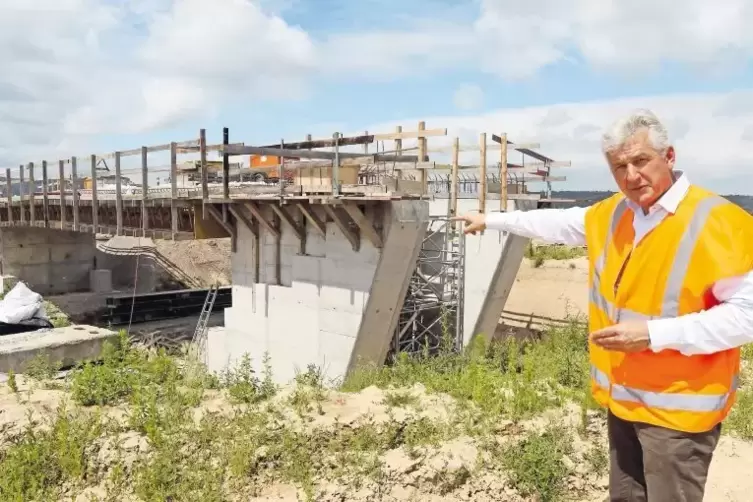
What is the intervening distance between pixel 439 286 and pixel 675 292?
455 inches

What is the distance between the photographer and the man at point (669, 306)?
211 cm

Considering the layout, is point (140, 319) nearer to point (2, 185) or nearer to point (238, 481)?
point (2, 185)

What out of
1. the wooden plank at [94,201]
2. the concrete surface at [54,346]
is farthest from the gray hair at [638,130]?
the wooden plank at [94,201]

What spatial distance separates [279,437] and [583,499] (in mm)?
2645

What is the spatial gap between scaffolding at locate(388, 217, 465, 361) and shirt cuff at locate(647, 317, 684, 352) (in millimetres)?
10629

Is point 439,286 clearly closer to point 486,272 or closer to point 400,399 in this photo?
point 486,272

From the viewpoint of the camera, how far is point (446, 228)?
44.3 ft

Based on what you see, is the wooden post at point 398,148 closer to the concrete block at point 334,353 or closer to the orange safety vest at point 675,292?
the concrete block at point 334,353

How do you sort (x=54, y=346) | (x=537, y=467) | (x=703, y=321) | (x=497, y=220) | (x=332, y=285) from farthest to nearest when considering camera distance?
(x=54, y=346) < (x=332, y=285) < (x=537, y=467) < (x=497, y=220) < (x=703, y=321)

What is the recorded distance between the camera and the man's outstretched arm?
2830mm

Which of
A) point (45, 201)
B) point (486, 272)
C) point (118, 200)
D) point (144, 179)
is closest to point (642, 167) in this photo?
point (486, 272)

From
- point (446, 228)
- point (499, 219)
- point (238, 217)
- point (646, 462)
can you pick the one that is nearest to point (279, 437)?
point (499, 219)

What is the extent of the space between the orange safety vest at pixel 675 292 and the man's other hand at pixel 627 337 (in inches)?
5.3

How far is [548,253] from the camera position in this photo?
865 inches
